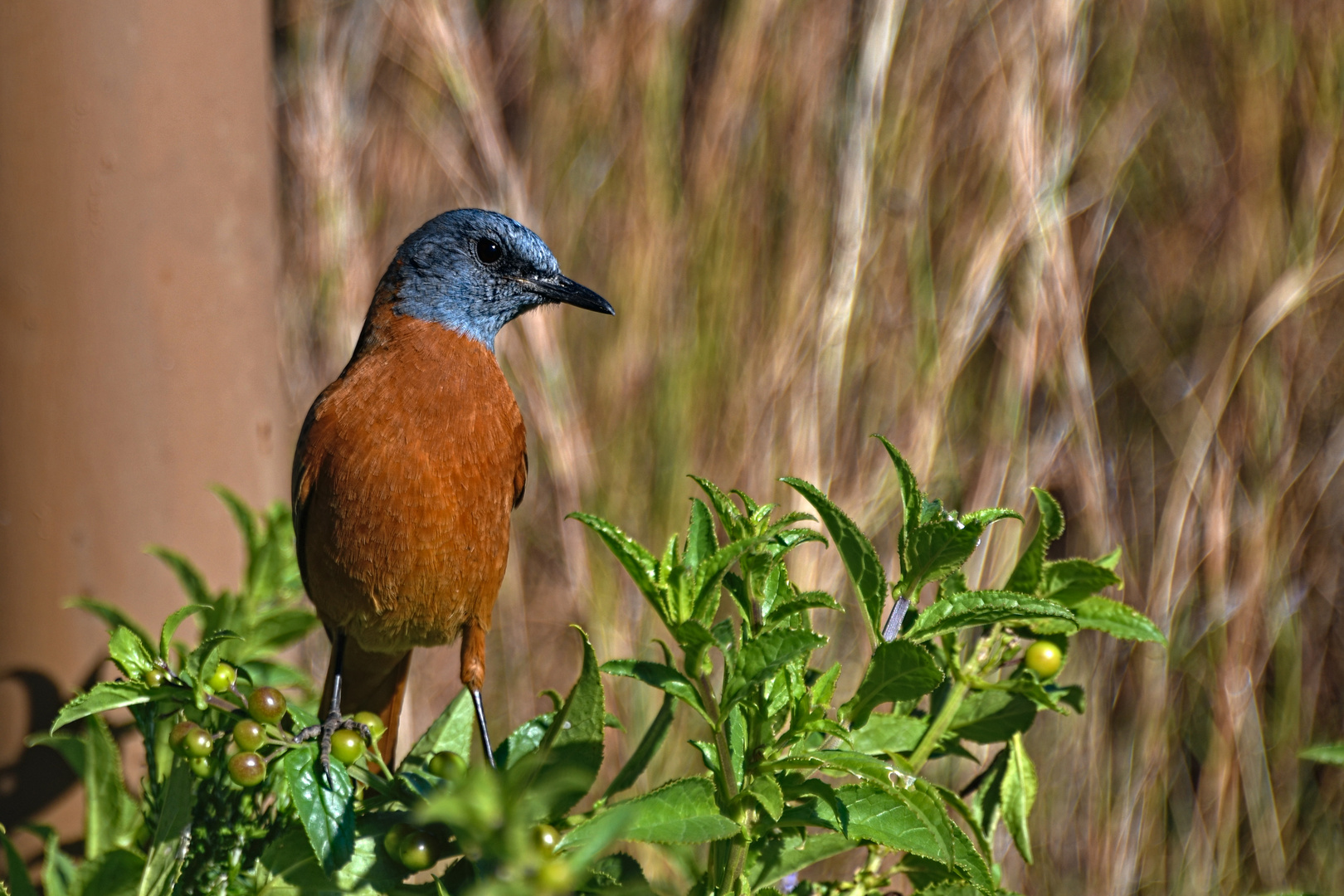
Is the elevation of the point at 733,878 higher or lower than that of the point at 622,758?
higher

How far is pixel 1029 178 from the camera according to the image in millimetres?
3447

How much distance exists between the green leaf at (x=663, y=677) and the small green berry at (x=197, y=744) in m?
0.48

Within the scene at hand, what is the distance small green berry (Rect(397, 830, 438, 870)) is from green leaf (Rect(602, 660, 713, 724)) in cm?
32

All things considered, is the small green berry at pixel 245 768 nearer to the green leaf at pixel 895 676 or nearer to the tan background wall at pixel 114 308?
the green leaf at pixel 895 676

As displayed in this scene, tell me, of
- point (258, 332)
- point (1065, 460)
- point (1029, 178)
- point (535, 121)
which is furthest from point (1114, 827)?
point (535, 121)

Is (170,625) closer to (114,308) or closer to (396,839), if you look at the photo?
(396,839)

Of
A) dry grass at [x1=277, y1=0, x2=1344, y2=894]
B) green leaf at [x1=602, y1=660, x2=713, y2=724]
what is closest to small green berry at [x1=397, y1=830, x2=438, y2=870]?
green leaf at [x1=602, y1=660, x2=713, y2=724]

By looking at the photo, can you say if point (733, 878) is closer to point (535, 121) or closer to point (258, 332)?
point (258, 332)

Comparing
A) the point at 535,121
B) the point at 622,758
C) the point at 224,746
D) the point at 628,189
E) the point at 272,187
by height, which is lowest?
the point at 622,758

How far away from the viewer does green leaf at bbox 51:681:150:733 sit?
3.99 ft

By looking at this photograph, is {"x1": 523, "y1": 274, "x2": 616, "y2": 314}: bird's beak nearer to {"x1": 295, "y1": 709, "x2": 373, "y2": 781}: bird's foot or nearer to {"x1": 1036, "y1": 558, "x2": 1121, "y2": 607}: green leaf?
{"x1": 295, "y1": 709, "x2": 373, "y2": 781}: bird's foot

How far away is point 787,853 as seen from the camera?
1.32 m

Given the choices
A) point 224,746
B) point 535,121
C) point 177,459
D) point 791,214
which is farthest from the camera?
point 535,121

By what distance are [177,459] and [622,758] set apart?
225cm
